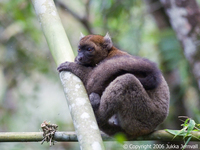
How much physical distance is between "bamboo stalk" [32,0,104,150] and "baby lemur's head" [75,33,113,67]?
1.15m

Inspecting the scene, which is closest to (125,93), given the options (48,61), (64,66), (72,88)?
(64,66)

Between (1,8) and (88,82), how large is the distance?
715 cm

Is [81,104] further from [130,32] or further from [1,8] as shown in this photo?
[1,8]

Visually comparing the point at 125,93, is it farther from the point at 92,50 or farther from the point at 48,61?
the point at 48,61

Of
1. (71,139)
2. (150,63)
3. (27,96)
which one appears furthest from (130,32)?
(71,139)

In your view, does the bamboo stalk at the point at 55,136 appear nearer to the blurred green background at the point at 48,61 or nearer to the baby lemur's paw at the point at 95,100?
the baby lemur's paw at the point at 95,100

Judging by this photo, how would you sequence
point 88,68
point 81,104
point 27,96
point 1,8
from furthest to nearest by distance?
point 1,8, point 27,96, point 88,68, point 81,104

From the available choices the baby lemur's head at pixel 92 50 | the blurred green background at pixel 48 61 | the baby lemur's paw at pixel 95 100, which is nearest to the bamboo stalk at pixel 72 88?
the baby lemur's paw at pixel 95 100

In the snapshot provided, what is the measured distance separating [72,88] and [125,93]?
4.29 feet

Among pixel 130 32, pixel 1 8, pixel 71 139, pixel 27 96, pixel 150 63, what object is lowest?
pixel 71 139

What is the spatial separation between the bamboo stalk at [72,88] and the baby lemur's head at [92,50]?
115 centimetres

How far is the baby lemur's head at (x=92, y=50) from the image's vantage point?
5713mm

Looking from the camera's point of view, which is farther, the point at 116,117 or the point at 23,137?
the point at 116,117

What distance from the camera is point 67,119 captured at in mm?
11609
